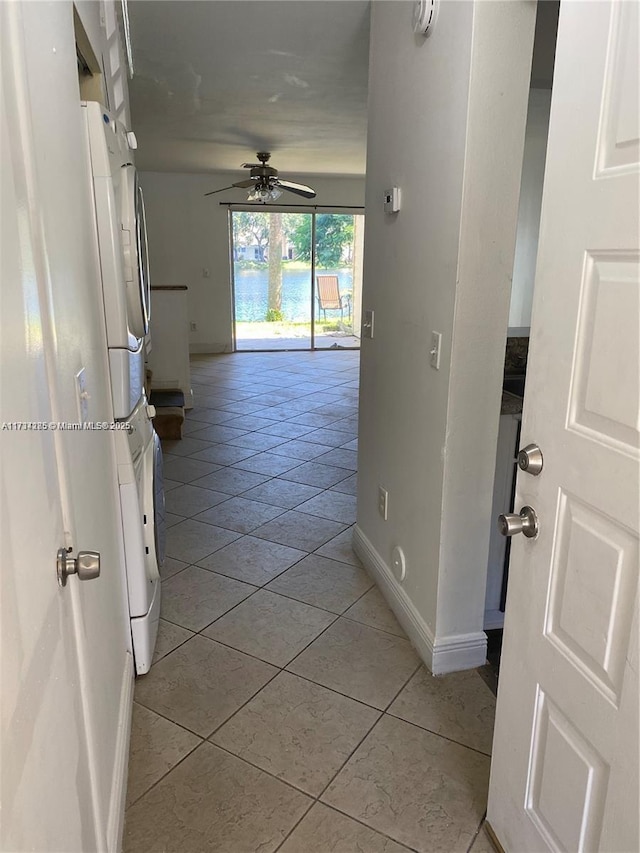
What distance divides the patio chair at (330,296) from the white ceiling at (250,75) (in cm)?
286

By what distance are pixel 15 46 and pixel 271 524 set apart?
252 cm

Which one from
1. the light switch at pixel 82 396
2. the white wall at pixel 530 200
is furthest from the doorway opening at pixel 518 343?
the light switch at pixel 82 396

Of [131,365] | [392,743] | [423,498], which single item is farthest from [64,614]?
[423,498]

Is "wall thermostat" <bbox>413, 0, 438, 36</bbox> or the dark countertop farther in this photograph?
the dark countertop

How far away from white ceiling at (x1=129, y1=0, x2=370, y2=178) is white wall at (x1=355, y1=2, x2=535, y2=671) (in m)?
0.64

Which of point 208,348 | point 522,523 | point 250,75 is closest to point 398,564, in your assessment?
point 522,523

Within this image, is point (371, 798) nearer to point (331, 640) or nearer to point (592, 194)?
point (331, 640)

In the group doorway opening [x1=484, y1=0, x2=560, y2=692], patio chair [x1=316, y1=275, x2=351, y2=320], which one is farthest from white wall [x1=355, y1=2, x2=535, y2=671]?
patio chair [x1=316, y1=275, x2=351, y2=320]

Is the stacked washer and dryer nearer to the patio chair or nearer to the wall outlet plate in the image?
the wall outlet plate

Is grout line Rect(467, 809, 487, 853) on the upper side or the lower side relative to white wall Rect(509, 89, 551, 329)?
lower

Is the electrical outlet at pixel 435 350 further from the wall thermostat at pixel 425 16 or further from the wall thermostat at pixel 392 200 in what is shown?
the wall thermostat at pixel 425 16

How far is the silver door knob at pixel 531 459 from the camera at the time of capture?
3.62 feet

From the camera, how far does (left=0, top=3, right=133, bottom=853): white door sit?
0.70 metres

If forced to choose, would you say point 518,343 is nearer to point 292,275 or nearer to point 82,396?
point 82,396
